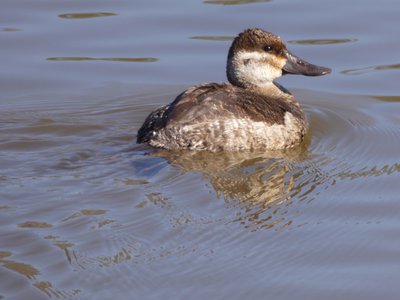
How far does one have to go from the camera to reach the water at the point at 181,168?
5.55 m

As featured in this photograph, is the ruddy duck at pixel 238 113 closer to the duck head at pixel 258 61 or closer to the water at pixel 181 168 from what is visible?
the duck head at pixel 258 61

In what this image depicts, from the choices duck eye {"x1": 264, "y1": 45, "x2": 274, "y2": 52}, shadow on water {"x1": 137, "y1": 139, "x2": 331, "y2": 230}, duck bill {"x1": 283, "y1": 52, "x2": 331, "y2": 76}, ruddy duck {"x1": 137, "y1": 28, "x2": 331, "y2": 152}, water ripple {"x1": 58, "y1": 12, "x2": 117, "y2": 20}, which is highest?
duck eye {"x1": 264, "y1": 45, "x2": 274, "y2": 52}

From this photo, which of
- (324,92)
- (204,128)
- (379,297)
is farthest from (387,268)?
(324,92)

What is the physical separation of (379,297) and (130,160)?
268cm

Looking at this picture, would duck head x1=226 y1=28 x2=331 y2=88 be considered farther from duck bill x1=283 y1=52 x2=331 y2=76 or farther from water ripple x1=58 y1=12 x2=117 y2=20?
water ripple x1=58 y1=12 x2=117 y2=20

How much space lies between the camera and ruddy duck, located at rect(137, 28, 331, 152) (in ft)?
25.1

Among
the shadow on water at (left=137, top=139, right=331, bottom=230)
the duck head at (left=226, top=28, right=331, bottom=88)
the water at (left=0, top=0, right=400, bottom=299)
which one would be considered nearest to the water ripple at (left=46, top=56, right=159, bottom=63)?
the water at (left=0, top=0, right=400, bottom=299)

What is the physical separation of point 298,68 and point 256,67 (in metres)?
0.44

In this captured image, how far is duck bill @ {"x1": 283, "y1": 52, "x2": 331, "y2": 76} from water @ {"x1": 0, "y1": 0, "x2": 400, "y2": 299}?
16.0 inches

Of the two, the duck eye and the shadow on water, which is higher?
the duck eye

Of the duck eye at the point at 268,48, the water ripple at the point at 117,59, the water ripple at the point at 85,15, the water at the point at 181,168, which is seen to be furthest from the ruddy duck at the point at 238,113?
the water ripple at the point at 85,15

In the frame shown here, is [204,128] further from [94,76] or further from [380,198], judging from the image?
[94,76]

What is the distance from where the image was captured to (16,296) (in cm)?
519

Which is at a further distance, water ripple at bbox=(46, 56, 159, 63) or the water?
water ripple at bbox=(46, 56, 159, 63)
